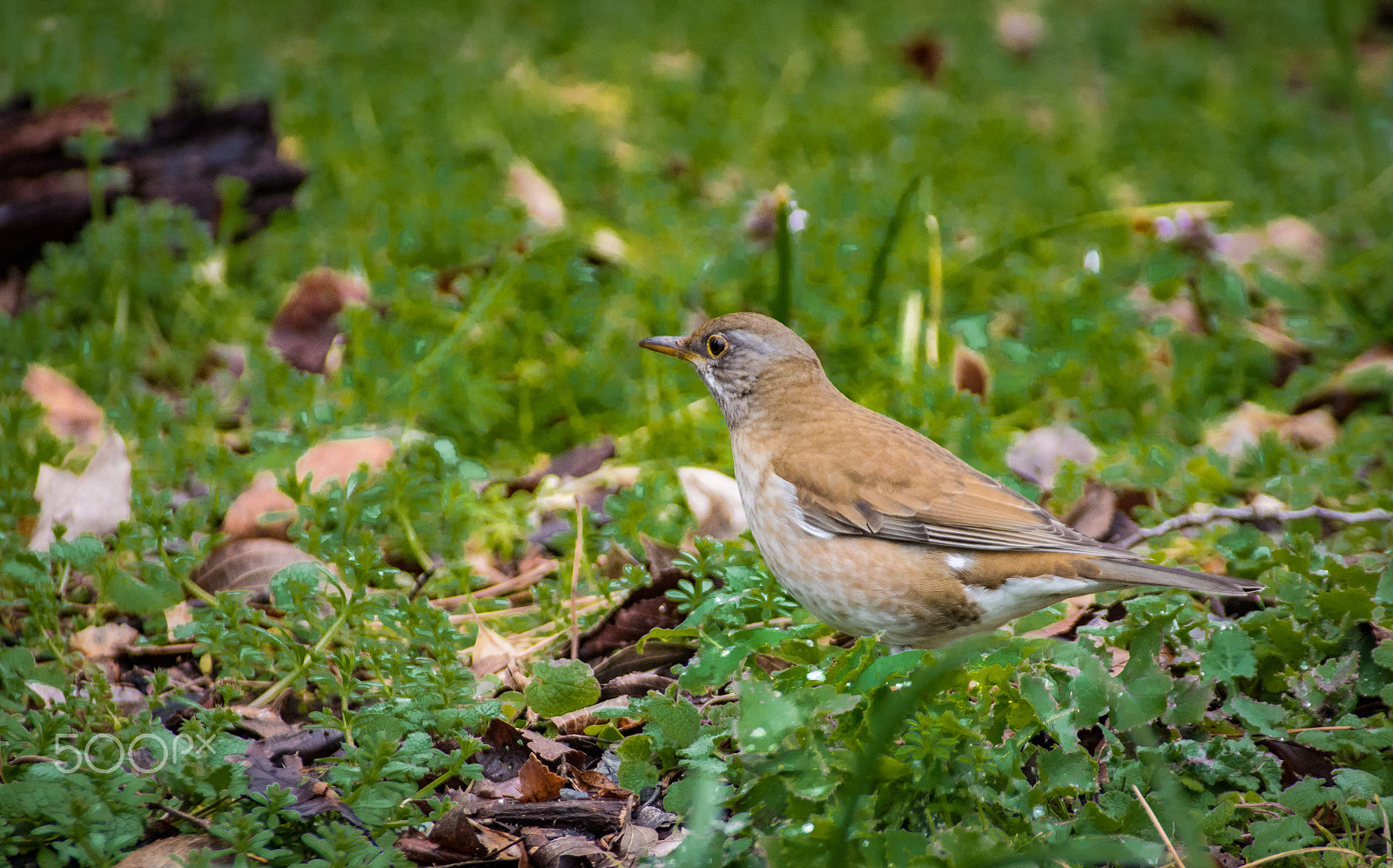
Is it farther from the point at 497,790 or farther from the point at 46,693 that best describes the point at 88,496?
the point at 497,790

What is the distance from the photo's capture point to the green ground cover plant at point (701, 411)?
309 cm

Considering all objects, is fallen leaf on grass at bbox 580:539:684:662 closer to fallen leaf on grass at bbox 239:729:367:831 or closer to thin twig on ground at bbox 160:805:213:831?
fallen leaf on grass at bbox 239:729:367:831

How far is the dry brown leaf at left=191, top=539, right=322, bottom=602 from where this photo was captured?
409cm

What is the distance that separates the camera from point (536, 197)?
6.71 meters

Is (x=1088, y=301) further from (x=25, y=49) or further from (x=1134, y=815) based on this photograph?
(x=25, y=49)

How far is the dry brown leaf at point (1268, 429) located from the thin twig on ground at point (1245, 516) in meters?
0.81

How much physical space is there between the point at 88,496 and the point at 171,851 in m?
1.74

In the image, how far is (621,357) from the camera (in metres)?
5.66

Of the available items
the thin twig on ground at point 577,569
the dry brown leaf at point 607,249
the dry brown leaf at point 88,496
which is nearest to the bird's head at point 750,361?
the thin twig on ground at point 577,569

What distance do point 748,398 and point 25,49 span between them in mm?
6309

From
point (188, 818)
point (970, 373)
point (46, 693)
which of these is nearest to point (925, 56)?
point (970, 373)

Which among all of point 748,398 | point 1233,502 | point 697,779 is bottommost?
point 1233,502

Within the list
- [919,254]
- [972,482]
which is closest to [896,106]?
[919,254]
